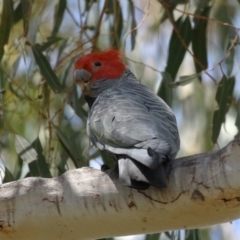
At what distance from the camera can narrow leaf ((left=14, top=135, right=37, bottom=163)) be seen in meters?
2.80

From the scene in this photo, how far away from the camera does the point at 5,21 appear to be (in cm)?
300

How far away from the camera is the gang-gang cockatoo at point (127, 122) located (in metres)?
1.88

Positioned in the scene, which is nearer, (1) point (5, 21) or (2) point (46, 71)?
(2) point (46, 71)

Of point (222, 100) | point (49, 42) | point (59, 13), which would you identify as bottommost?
point (222, 100)

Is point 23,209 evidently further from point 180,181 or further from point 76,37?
point 76,37

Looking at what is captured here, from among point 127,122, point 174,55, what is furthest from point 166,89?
point 127,122

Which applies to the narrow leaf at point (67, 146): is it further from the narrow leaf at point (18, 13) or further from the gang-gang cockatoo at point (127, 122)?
the narrow leaf at point (18, 13)

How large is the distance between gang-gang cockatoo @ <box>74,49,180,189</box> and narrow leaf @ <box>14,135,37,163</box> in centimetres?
34

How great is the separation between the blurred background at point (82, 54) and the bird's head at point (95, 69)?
106 millimetres

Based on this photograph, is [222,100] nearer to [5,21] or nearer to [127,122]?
[127,122]

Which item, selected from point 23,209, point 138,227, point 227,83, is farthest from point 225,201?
point 227,83

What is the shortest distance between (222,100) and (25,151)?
2.85 feet

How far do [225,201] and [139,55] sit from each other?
7.36 feet

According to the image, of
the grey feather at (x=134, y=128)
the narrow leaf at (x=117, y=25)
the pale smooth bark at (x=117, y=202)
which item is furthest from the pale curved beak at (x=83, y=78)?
the pale smooth bark at (x=117, y=202)
